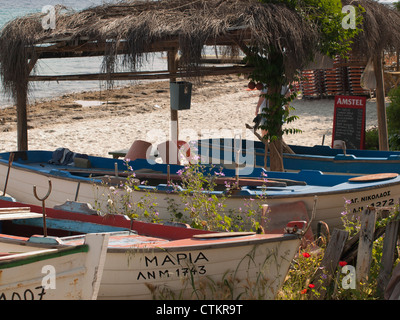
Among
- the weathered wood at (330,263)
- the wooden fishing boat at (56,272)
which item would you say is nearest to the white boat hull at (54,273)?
the wooden fishing boat at (56,272)

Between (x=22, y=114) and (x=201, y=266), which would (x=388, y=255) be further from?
(x=22, y=114)

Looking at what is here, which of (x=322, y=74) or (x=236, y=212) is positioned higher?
(x=322, y=74)

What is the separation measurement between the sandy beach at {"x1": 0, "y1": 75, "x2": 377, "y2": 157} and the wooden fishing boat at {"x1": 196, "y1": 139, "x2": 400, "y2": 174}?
3466 mm

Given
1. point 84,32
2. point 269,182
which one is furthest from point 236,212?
point 84,32

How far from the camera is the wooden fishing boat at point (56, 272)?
15.4 feet

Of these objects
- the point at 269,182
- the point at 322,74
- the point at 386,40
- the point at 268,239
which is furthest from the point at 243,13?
the point at 322,74

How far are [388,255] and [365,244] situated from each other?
8.3 inches

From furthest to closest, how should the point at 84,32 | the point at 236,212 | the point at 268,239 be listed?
the point at 84,32
the point at 236,212
the point at 268,239

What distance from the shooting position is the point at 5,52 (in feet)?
31.9

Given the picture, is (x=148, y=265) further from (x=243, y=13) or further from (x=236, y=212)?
(x=243, y=13)

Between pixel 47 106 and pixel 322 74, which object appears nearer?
pixel 322 74

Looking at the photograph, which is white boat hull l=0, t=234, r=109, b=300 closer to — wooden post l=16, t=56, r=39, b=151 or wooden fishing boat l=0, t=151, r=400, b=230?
wooden fishing boat l=0, t=151, r=400, b=230

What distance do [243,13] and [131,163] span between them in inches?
107

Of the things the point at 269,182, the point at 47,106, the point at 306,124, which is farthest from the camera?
the point at 47,106
